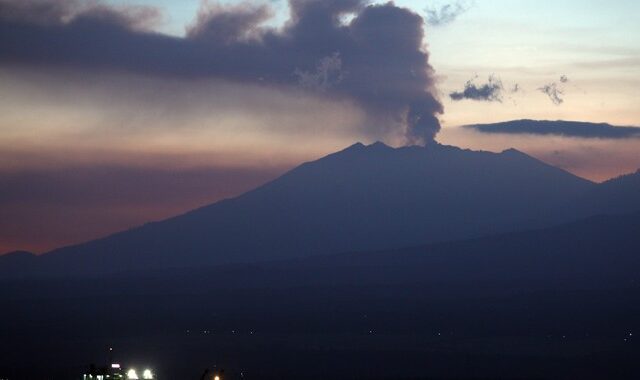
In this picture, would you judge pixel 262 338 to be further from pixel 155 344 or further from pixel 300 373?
pixel 300 373

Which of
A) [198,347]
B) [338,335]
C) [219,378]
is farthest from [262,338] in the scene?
[219,378]

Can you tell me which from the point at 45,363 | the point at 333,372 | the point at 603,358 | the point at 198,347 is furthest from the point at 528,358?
the point at 45,363

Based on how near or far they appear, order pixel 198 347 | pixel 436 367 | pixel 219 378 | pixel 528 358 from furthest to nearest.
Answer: pixel 198 347 → pixel 528 358 → pixel 436 367 → pixel 219 378

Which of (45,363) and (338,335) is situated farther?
(338,335)

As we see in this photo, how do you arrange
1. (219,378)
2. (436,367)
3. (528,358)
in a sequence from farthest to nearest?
(528,358) < (436,367) < (219,378)

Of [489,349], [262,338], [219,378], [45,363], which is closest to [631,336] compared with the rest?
[489,349]

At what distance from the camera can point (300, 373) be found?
135 m

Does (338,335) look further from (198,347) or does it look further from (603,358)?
(603,358)

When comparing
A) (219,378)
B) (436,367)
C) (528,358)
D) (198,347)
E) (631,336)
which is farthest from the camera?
(631,336)

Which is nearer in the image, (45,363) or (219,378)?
(219,378)

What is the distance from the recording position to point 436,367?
144 m

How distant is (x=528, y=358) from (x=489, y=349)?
13.5m

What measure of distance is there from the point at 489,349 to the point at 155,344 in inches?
1654

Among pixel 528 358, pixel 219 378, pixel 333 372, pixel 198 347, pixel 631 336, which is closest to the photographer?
pixel 219 378
